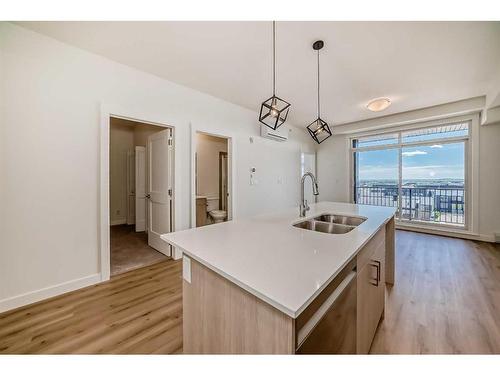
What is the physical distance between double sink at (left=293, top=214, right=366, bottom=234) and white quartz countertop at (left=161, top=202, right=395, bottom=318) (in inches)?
8.1

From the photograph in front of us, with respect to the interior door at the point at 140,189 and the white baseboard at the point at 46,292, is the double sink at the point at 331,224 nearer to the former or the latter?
the white baseboard at the point at 46,292

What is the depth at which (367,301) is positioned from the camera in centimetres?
128

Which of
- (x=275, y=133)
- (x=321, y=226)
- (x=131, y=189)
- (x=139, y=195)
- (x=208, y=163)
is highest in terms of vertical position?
(x=275, y=133)

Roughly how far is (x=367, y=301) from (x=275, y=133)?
362 centimetres

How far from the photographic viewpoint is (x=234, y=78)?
2.81 meters

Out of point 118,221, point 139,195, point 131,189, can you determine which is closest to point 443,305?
point 139,195

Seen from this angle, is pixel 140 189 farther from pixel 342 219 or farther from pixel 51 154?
pixel 342 219

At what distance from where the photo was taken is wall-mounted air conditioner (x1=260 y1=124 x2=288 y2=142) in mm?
4238

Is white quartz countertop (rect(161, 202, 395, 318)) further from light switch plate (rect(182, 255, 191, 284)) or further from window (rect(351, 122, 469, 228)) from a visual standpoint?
window (rect(351, 122, 469, 228))

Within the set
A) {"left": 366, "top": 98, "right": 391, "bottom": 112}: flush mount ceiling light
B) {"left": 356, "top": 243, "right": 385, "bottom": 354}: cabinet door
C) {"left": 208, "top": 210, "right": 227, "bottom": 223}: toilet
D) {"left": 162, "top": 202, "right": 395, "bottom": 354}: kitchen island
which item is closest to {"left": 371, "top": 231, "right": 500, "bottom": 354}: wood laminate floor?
{"left": 356, "top": 243, "right": 385, "bottom": 354}: cabinet door

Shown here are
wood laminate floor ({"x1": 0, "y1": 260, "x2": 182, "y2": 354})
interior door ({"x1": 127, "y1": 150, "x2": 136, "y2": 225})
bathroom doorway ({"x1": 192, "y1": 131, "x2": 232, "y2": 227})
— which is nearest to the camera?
wood laminate floor ({"x1": 0, "y1": 260, "x2": 182, "y2": 354})

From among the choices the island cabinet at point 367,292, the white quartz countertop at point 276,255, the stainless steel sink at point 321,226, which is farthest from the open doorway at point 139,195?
the island cabinet at point 367,292

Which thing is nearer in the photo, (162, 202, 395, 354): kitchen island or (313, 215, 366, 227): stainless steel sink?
(162, 202, 395, 354): kitchen island
